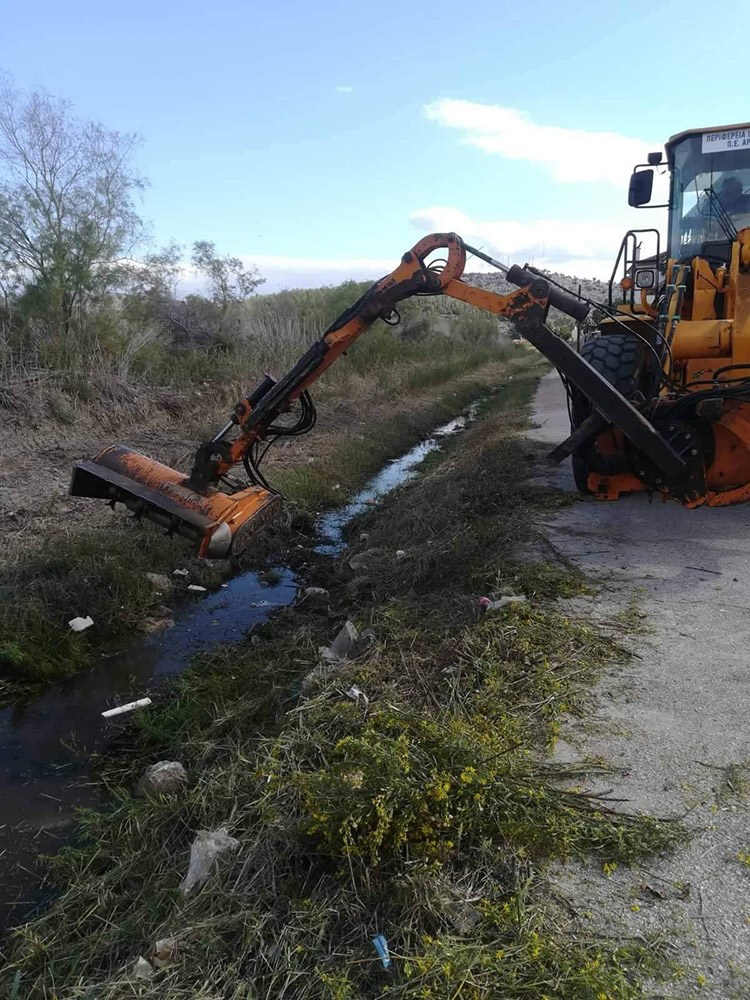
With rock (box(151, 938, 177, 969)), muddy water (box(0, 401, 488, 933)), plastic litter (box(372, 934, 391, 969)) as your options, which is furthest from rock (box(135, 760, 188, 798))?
plastic litter (box(372, 934, 391, 969))

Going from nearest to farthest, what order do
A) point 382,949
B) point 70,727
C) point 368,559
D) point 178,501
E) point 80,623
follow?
point 382,949 → point 70,727 → point 178,501 → point 80,623 → point 368,559

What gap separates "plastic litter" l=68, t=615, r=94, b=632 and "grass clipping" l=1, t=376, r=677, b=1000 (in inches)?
66.8

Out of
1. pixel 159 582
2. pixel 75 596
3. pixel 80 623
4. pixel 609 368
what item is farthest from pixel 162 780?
pixel 609 368

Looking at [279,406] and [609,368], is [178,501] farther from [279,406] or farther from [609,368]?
[609,368]

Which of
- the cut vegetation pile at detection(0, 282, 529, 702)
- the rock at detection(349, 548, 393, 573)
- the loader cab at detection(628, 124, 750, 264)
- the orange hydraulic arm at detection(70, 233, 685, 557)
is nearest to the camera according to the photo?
the orange hydraulic arm at detection(70, 233, 685, 557)

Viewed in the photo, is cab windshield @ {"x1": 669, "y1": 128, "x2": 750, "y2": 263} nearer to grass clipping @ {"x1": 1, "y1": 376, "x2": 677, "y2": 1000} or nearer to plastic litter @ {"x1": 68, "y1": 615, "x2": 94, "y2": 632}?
grass clipping @ {"x1": 1, "y1": 376, "x2": 677, "y2": 1000}

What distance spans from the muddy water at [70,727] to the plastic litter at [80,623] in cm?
32

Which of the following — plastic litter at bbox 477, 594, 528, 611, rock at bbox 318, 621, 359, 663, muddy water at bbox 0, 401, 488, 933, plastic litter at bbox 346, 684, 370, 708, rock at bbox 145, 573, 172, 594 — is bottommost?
muddy water at bbox 0, 401, 488, 933

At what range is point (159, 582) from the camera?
22.2 feet

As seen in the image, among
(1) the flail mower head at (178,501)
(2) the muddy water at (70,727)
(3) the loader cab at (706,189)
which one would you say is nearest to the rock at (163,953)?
(2) the muddy water at (70,727)

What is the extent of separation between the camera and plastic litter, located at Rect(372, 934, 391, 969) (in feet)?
7.36

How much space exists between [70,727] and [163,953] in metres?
2.82

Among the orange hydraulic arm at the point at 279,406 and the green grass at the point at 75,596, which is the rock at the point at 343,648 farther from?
the green grass at the point at 75,596

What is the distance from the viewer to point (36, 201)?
1152 centimetres
